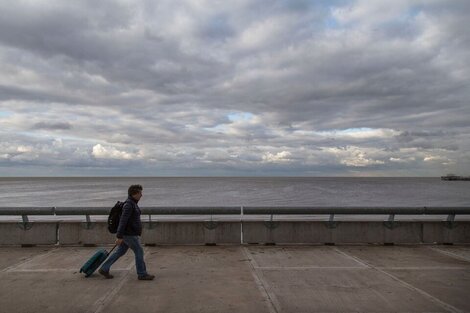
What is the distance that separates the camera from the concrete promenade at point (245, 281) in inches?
199

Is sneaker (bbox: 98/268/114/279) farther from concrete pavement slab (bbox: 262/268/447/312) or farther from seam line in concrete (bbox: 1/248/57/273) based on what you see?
concrete pavement slab (bbox: 262/268/447/312)

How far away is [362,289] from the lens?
573 centimetres

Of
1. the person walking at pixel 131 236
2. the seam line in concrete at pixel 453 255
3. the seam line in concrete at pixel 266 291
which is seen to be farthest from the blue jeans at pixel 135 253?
the seam line in concrete at pixel 453 255

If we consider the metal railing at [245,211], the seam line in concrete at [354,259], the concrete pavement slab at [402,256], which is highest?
the metal railing at [245,211]

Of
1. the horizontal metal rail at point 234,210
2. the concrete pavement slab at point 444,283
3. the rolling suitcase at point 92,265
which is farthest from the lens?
the horizontal metal rail at point 234,210

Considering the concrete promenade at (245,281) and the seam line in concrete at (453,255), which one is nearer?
the concrete promenade at (245,281)

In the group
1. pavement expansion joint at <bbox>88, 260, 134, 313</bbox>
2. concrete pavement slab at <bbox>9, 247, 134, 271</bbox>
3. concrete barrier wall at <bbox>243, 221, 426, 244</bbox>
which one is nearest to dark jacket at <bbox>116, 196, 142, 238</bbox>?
pavement expansion joint at <bbox>88, 260, 134, 313</bbox>

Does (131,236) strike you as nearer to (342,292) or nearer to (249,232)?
(342,292)

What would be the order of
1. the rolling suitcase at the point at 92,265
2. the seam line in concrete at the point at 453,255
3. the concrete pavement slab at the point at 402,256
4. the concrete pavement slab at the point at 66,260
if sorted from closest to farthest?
the rolling suitcase at the point at 92,265
the concrete pavement slab at the point at 66,260
the concrete pavement slab at the point at 402,256
the seam line in concrete at the point at 453,255

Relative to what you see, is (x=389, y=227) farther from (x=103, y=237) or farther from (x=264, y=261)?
(x=103, y=237)

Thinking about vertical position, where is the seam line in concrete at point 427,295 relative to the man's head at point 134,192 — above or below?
below

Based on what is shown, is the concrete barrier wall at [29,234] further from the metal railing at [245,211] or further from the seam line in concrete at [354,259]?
the seam line in concrete at [354,259]

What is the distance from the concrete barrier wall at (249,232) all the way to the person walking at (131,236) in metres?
2.64

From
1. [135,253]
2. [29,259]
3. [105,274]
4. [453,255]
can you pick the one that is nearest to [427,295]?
[453,255]
